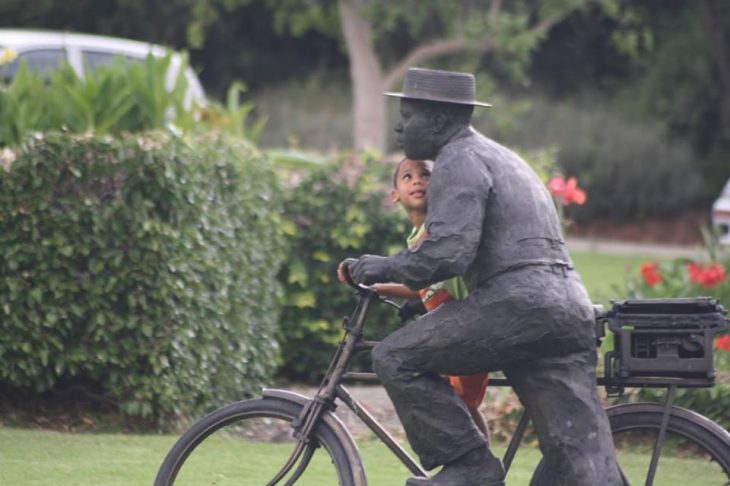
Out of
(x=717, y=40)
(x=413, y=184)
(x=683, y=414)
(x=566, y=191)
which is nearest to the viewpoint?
(x=683, y=414)

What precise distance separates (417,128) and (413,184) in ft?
1.24

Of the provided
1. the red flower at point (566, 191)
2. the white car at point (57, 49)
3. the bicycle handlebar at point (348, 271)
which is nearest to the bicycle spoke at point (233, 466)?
the bicycle handlebar at point (348, 271)

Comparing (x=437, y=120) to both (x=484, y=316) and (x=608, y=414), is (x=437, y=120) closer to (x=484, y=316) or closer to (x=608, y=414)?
(x=484, y=316)

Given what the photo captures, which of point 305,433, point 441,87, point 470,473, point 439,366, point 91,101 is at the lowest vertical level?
point 470,473

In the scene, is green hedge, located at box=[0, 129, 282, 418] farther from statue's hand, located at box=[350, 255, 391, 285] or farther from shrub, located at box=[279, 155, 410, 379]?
statue's hand, located at box=[350, 255, 391, 285]

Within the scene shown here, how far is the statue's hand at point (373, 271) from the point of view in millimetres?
4730

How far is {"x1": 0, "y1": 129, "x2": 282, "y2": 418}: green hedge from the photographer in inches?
283

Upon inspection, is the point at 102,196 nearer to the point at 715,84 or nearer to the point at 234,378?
the point at 234,378

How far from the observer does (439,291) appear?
5.39m

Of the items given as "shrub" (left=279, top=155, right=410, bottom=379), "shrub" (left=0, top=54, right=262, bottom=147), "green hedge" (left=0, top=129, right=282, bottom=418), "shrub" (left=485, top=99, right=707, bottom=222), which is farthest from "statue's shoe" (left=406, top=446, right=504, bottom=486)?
"shrub" (left=485, top=99, right=707, bottom=222)

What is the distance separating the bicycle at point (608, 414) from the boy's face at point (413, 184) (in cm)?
Answer: 38

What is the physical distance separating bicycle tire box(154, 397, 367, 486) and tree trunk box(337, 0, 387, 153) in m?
14.1

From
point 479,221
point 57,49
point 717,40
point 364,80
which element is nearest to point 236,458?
point 479,221

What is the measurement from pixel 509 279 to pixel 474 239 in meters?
0.21
